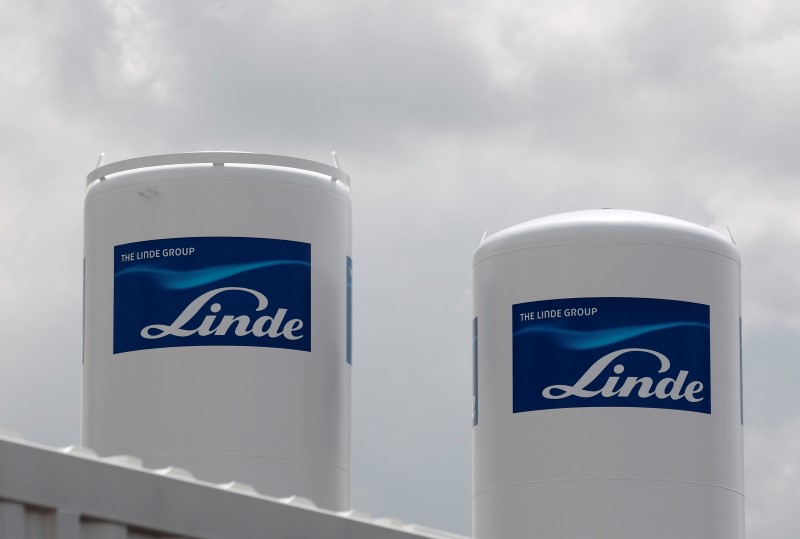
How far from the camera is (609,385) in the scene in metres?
19.3

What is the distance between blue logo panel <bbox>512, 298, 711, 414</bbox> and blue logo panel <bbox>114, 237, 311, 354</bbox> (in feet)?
8.20

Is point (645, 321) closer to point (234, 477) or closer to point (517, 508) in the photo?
point (517, 508)

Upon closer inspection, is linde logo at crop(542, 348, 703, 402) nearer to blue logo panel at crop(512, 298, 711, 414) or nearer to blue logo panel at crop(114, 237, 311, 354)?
blue logo panel at crop(512, 298, 711, 414)

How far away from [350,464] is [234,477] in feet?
5.08

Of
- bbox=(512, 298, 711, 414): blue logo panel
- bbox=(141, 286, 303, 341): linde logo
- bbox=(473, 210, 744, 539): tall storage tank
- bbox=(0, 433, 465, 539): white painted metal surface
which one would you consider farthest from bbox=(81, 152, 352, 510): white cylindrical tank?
bbox=(0, 433, 465, 539): white painted metal surface

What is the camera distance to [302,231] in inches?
742

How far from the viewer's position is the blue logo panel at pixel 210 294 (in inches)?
719

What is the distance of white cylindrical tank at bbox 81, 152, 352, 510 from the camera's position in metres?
18.2

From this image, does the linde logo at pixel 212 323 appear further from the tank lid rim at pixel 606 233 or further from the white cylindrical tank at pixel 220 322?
the tank lid rim at pixel 606 233

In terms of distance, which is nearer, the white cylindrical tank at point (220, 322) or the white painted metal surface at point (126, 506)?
the white painted metal surface at point (126, 506)

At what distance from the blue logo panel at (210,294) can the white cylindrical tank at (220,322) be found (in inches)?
0.5

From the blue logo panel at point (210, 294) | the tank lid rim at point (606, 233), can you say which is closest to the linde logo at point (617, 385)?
the tank lid rim at point (606, 233)

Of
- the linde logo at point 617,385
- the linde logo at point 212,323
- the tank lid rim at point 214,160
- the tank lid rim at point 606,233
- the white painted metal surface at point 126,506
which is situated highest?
the tank lid rim at point 214,160

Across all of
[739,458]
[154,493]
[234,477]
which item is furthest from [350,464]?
[154,493]
